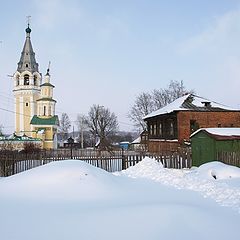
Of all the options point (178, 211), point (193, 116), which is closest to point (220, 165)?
point (178, 211)

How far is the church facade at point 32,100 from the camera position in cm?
5472

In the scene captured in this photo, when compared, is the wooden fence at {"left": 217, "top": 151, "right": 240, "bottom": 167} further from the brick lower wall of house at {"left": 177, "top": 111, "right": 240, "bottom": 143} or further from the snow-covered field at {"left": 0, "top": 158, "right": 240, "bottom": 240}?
the brick lower wall of house at {"left": 177, "top": 111, "right": 240, "bottom": 143}

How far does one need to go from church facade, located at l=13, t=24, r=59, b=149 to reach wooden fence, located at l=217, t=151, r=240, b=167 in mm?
39727

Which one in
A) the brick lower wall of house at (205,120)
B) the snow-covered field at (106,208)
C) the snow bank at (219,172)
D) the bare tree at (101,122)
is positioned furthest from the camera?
the bare tree at (101,122)

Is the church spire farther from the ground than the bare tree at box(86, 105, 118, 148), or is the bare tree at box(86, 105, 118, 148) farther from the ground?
the church spire

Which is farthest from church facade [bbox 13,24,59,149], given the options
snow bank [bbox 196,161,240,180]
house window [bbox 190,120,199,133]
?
snow bank [bbox 196,161,240,180]

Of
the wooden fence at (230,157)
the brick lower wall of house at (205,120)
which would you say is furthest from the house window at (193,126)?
the wooden fence at (230,157)

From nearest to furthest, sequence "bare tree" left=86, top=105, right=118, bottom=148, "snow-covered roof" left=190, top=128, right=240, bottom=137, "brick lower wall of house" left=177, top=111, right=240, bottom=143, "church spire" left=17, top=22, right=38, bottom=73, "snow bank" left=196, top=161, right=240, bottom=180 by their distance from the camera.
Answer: "snow bank" left=196, top=161, right=240, bottom=180, "snow-covered roof" left=190, top=128, right=240, bottom=137, "brick lower wall of house" left=177, top=111, right=240, bottom=143, "church spire" left=17, top=22, right=38, bottom=73, "bare tree" left=86, top=105, right=118, bottom=148

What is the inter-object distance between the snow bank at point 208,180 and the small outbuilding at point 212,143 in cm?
364

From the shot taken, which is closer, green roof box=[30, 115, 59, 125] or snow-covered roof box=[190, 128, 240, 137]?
snow-covered roof box=[190, 128, 240, 137]

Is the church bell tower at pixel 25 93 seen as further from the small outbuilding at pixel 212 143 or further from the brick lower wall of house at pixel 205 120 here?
the small outbuilding at pixel 212 143

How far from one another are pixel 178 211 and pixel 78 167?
4.32m

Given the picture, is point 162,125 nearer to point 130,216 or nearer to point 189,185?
point 189,185

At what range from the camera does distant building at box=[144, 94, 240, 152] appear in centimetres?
3584
